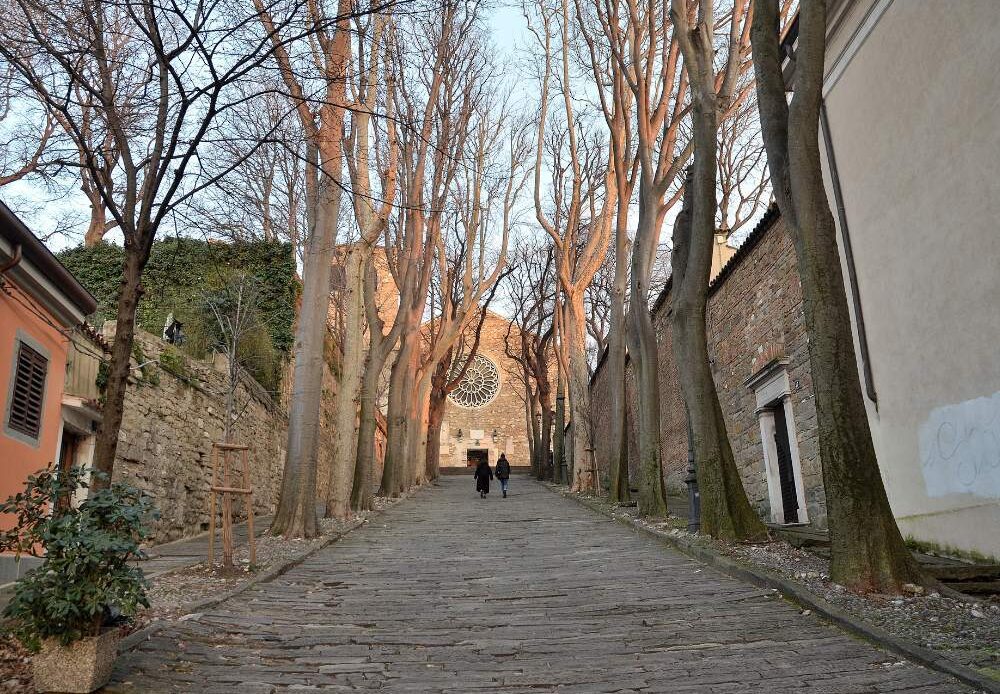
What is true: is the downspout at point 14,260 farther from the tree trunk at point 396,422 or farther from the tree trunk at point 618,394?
the tree trunk at point 396,422

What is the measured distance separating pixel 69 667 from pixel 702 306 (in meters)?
7.61

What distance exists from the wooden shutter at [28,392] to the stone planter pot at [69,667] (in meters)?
5.16

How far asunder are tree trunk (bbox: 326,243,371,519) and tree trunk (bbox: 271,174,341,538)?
190cm

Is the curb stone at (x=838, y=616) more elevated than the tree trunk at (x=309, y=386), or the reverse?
the tree trunk at (x=309, y=386)

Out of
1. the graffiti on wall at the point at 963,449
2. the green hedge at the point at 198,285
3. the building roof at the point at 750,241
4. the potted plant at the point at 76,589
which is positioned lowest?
the potted plant at the point at 76,589

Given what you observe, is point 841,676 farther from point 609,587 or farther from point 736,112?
point 736,112

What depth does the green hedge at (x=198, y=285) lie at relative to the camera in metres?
17.4

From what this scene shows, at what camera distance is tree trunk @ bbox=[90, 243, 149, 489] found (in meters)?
5.39

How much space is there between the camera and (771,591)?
19.5 feet

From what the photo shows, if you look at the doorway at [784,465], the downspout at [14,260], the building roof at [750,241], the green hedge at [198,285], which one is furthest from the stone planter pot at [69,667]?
the green hedge at [198,285]

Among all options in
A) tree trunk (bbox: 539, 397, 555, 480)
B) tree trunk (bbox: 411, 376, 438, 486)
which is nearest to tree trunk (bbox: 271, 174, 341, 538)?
tree trunk (bbox: 411, 376, 438, 486)

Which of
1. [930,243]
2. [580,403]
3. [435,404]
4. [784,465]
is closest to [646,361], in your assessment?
[784,465]

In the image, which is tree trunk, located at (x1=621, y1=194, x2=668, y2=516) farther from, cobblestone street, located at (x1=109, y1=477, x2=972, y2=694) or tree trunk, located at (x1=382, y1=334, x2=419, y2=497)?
tree trunk, located at (x1=382, y1=334, x2=419, y2=497)

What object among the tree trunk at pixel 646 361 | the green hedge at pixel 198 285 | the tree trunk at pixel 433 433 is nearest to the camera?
the tree trunk at pixel 646 361
